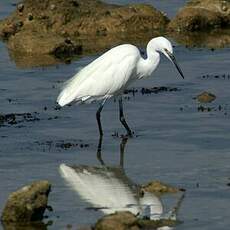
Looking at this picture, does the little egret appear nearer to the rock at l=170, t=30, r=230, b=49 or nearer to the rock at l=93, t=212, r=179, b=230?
the rock at l=93, t=212, r=179, b=230

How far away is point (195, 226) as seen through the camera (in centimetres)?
1162

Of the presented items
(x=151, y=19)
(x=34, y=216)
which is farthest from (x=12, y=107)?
(x=151, y=19)

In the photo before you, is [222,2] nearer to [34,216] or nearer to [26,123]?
[26,123]

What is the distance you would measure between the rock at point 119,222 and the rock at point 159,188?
71.8 inches

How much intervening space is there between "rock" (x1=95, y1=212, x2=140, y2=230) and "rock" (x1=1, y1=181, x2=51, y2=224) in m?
0.86

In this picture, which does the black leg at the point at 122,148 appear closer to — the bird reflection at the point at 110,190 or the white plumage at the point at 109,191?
the bird reflection at the point at 110,190

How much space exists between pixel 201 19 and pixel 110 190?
14256 millimetres

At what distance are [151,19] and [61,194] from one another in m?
14.8

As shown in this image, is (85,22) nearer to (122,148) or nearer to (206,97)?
(206,97)

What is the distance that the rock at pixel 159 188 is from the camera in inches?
511

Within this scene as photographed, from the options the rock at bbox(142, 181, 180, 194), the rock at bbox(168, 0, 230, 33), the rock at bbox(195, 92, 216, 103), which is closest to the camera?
the rock at bbox(142, 181, 180, 194)

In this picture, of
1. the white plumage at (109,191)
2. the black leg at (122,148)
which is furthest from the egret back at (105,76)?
the white plumage at (109,191)

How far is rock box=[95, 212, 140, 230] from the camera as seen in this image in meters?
11.0

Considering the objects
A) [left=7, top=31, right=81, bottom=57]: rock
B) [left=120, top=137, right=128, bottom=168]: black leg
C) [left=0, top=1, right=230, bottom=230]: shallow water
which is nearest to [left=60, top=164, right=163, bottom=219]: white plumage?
[left=0, top=1, right=230, bottom=230]: shallow water
